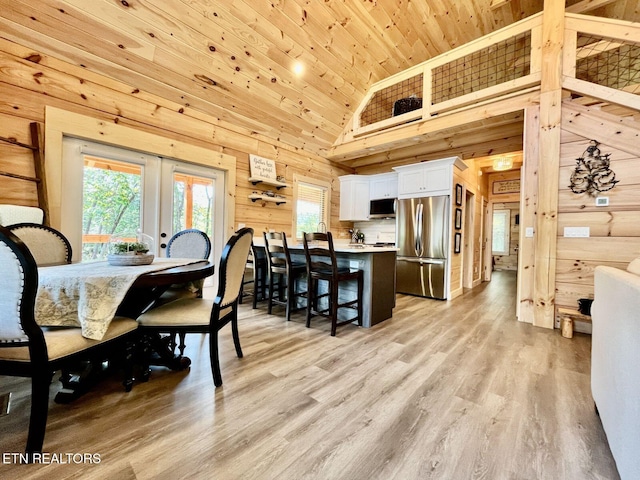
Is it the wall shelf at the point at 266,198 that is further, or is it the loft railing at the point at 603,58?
the wall shelf at the point at 266,198

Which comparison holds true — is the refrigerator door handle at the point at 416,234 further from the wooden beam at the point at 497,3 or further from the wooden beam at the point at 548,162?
the wooden beam at the point at 497,3

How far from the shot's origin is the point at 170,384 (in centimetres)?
179

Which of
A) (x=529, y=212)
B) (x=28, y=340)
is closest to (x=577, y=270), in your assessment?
(x=529, y=212)

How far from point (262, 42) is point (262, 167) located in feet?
5.47

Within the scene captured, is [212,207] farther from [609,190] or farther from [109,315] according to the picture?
[609,190]

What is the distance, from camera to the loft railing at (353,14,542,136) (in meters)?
3.43

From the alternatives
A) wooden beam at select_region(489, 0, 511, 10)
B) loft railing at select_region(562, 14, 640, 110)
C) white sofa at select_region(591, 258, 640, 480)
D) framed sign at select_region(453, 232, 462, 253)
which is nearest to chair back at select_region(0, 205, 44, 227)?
white sofa at select_region(591, 258, 640, 480)

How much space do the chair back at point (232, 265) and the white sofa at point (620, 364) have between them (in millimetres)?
1833

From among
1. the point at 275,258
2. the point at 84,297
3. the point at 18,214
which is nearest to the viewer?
the point at 84,297

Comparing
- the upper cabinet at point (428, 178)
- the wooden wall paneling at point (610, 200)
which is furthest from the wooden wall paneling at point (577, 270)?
the upper cabinet at point (428, 178)

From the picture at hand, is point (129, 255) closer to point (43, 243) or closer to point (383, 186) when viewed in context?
point (43, 243)

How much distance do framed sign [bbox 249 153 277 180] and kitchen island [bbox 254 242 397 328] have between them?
165 centimetres

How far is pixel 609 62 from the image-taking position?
3.83m

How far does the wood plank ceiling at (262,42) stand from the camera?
2.47 meters
